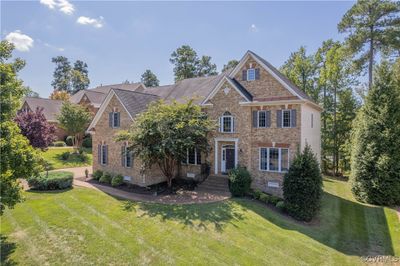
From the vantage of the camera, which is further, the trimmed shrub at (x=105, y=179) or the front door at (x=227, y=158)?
the front door at (x=227, y=158)

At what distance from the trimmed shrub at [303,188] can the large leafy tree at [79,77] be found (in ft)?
251

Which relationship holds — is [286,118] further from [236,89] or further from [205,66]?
[205,66]

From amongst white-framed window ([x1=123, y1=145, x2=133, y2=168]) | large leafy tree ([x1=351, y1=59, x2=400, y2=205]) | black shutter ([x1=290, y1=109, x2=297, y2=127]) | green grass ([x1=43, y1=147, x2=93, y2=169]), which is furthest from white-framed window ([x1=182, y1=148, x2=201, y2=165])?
green grass ([x1=43, y1=147, x2=93, y2=169])

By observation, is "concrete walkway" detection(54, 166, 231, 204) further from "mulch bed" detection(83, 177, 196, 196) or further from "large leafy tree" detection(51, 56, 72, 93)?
"large leafy tree" detection(51, 56, 72, 93)

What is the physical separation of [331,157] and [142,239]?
1095 inches

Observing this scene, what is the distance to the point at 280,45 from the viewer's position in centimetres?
2173

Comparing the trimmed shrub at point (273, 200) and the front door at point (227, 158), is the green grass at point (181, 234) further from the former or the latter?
the front door at point (227, 158)

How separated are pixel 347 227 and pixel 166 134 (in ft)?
39.7

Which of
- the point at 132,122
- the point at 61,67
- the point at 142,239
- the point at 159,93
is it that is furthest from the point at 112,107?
the point at 61,67

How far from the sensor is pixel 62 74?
80.9 m

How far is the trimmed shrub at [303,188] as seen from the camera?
13586mm

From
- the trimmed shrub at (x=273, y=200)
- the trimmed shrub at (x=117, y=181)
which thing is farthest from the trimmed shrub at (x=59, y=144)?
the trimmed shrub at (x=273, y=200)

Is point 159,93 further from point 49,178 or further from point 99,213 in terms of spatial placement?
point 99,213

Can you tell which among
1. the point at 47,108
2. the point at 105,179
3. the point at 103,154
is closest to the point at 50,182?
the point at 105,179
